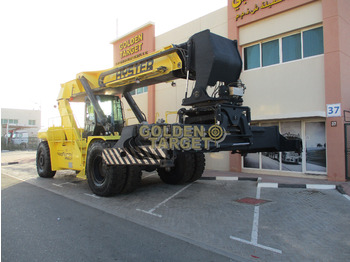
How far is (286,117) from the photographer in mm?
10406

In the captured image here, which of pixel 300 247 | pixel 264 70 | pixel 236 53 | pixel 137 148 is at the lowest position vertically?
pixel 300 247

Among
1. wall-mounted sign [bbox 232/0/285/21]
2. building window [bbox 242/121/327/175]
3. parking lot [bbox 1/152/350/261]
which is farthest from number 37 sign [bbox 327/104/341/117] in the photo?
wall-mounted sign [bbox 232/0/285/21]

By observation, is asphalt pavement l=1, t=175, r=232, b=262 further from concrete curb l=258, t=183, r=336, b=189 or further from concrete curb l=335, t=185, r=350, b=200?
concrete curb l=335, t=185, r=350, b=200

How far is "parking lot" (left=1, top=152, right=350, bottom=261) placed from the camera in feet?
13.5

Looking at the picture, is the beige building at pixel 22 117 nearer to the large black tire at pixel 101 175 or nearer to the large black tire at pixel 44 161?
the large black tire at pixel 44 161

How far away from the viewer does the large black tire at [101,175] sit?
23.4ft

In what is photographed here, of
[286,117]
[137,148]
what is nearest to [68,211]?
[137,148]

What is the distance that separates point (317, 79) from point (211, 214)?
7.24 m

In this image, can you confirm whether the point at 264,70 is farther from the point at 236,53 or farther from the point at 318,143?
the point at 236,53

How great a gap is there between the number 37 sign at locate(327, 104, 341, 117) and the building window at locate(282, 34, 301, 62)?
238 cm

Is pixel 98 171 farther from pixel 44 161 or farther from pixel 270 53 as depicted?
pixel 270 53

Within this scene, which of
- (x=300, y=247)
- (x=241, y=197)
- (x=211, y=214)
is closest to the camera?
(x=300, y=247)

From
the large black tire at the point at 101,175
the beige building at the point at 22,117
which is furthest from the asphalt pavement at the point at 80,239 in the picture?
the beige building at the point at 22,117

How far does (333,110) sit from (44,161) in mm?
11248
